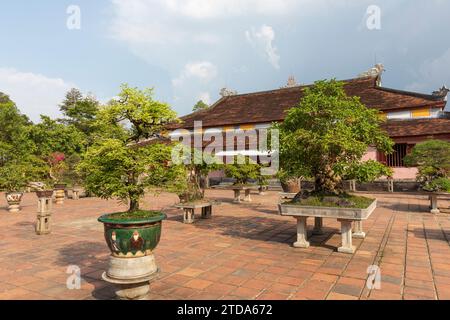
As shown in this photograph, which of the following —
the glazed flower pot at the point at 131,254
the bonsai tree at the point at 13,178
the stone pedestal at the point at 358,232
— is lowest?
the stone pedestal at the point at 358,232

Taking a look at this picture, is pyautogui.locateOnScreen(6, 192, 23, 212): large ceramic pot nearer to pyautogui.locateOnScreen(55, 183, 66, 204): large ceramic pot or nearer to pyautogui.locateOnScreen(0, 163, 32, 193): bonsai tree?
pyautogui.locateOnScreen(0, 163, 32, 193): bonsai tree

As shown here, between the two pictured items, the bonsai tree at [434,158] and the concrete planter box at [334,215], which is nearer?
the concrete planter box at [334,215]

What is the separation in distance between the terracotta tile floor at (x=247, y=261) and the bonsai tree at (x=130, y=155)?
1.31 m

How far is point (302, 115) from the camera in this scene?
591cm

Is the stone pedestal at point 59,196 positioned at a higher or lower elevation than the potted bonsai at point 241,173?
lower

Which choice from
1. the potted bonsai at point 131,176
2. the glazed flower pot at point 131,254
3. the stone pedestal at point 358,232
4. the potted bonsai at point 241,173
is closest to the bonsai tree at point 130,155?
the potted bonsai at point 131,176

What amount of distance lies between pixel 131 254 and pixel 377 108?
18.3 m

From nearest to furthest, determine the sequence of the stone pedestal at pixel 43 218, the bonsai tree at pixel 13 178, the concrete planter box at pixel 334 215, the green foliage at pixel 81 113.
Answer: the concrete planter box at pixel 334 215, the stone pedestal at pixel 43 218, the bonsai tree at pixel 13 178, the green foliage at pixel 81 113

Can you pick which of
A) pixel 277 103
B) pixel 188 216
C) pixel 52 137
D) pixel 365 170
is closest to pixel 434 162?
pixel 365 170

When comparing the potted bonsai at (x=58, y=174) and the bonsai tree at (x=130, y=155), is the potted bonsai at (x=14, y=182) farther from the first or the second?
the bonsai tree at (x=130, y=155)

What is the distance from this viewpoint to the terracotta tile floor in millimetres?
3742

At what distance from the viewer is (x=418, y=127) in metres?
16.1

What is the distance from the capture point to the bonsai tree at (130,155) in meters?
3.72
